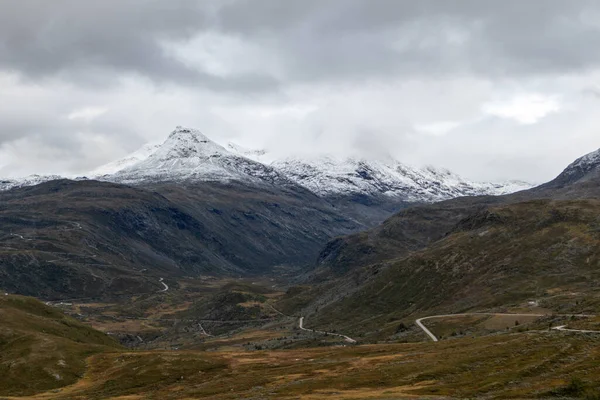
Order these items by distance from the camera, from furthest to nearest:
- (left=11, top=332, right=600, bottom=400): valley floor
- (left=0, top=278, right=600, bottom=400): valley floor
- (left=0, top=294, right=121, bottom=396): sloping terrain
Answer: (left=0, top=294, right=121, bottom=396): sloping terrain
(left=0, top=278, right=600, bottom=400): valley floor
(left=11, top=332, right=600, bottom=400): valley floor

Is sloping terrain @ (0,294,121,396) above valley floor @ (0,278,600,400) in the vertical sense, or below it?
above

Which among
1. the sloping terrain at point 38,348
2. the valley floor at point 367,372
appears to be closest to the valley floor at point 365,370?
the valley floor at point 367,372

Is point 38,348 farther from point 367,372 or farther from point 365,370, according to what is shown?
point 367,372

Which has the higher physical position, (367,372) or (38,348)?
(38,348)

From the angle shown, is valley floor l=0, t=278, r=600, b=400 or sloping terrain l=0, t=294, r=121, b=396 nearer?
valley floor l=0, t=278, r=600, b=400

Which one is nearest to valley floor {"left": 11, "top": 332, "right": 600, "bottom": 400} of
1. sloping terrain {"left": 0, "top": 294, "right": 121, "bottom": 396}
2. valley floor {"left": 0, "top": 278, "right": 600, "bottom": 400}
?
valley floor {"left": 0, "top": 278, "right": 600, "bottom": 400}

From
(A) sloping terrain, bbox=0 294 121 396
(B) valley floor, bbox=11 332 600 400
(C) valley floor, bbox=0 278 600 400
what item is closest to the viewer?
(B) valley floor, bbox=11 332 600 400

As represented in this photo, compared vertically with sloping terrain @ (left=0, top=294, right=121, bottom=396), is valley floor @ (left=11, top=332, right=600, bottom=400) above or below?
below

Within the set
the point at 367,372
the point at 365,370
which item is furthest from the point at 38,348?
the point at 367,372

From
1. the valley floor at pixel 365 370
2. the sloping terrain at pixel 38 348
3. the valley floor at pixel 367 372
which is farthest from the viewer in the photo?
the sloping terrain at pixel 38 348

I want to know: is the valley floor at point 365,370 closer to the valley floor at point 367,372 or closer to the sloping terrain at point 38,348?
the valley floor at point 367,372

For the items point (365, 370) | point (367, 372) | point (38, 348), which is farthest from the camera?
point (38, 348)

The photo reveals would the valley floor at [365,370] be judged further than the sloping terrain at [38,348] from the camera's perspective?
No

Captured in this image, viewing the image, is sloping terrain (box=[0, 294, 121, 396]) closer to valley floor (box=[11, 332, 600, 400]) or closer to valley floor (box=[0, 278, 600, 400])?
valley floor (box=[0, 278, 600, 400])
